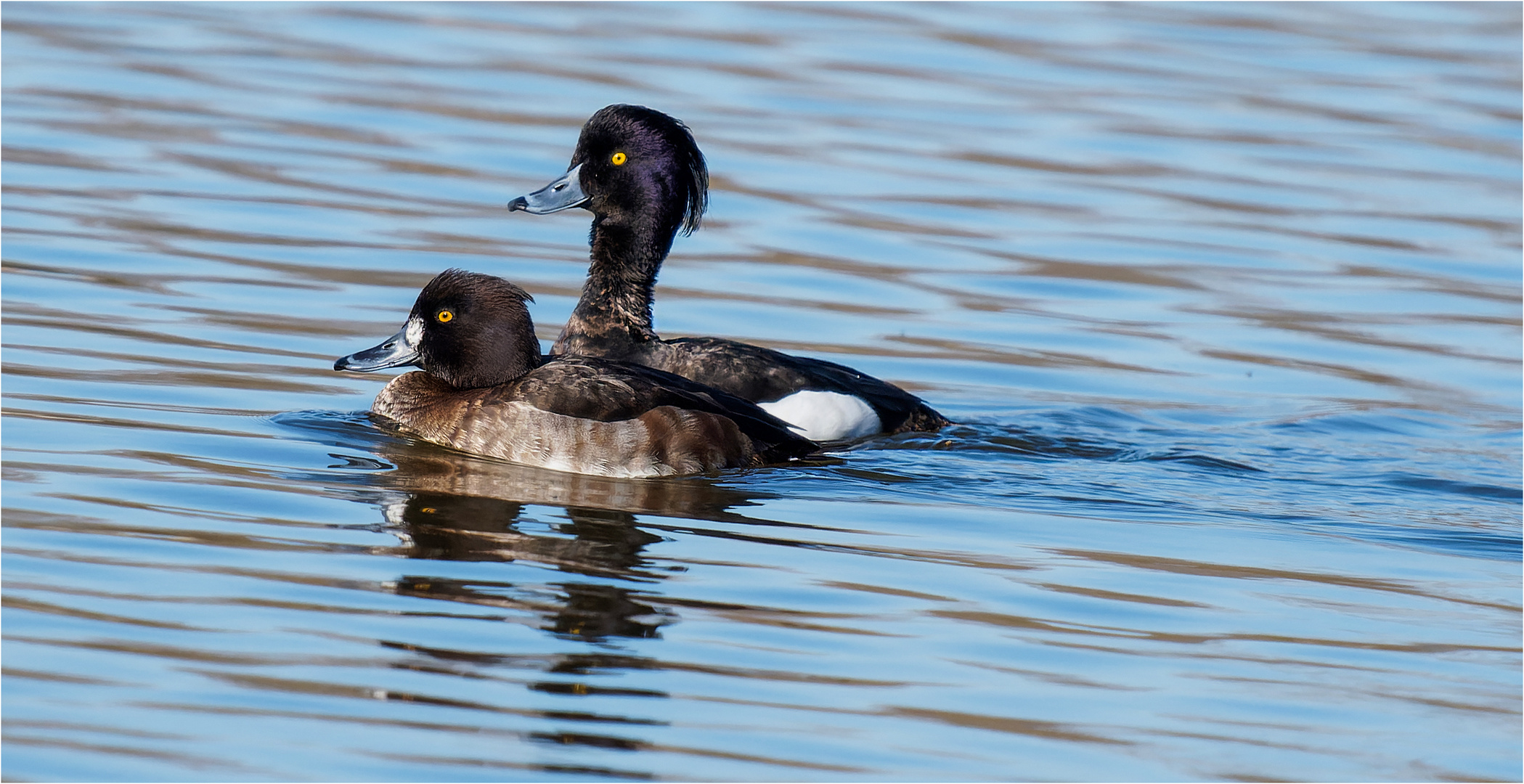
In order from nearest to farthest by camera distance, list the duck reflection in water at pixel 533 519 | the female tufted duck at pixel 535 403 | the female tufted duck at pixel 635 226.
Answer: the duck reflection in water at pixel 533 519 < the female tufted duck at pixel 535 403 < the female tufted duck at pixel 635 226

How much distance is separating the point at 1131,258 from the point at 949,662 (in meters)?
7.48

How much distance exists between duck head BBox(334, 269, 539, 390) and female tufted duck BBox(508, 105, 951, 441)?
30.7 inches

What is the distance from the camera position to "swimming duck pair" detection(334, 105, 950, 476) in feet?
24.2

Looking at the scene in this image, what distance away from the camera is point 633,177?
8766mm

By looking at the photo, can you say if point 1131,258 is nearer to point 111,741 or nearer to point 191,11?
point 111,741

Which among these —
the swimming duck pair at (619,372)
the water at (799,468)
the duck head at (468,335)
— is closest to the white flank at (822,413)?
the swimming duck pair at (619,372)

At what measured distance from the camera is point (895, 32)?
19609 millimetres

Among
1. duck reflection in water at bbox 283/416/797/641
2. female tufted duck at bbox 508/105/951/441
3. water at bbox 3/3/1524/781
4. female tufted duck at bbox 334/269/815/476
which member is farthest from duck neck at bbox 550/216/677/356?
duck reflection in water at bbox 283/416/797/641

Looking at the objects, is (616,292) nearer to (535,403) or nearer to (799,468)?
(535,403)

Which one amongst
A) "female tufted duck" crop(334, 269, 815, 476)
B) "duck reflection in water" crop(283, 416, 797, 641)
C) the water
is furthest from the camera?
"female tufted duck" crop(334, 269, 815, 476)

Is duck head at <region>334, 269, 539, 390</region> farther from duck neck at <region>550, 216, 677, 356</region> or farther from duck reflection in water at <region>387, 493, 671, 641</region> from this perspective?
duck reflection in water at <region>387, 493, 671, 641</region>

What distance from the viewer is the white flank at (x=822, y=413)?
8062mm

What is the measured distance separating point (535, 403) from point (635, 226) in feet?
5.24

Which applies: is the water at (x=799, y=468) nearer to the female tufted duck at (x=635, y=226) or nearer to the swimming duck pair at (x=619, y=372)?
the swimming duck pair at (x=619, y=372)
